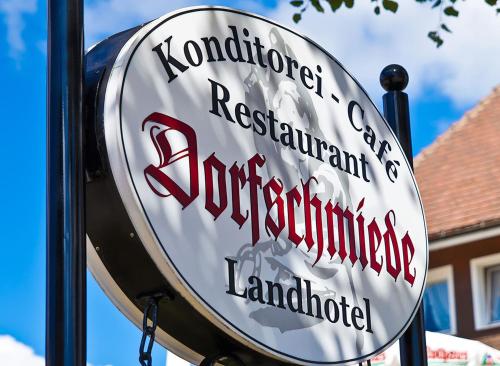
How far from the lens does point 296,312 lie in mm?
2432

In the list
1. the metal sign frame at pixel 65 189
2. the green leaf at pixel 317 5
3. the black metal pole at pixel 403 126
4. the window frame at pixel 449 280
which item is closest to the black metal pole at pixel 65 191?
the metal sign frame at pixel 65 189

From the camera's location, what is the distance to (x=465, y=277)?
610 inches

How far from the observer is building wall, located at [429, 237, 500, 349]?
15.2m

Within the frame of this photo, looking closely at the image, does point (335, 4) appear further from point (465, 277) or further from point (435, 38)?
point (465, 277)

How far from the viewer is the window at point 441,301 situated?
1563 centimetres

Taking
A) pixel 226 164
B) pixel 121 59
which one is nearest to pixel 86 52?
pixel 121 59

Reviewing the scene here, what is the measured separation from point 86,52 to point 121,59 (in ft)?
0.51

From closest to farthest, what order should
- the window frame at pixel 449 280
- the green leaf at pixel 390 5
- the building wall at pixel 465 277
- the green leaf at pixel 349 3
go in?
1. the green leaf at pixel 349 3
2. the green leaf at pixel 390 5
3. the building wall at pixel 465 277
4. the window frame at pixel 449 280

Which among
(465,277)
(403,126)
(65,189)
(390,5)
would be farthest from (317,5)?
(465,277)

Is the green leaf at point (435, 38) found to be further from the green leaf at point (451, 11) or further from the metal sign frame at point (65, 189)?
the metal sign frame at point (65, 189)

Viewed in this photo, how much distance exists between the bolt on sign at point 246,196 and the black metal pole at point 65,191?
0.07m

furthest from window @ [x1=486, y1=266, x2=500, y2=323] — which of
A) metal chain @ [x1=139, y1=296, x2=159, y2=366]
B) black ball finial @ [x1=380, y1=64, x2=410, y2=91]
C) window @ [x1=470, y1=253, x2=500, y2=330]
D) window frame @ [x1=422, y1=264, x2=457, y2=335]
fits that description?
metal chain @ [x1=139, y1=296, x2=159, y2=366]

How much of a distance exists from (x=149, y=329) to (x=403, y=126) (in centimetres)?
121

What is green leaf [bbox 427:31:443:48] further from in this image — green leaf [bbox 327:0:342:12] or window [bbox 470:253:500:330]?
window [bbox 470:253:500:330]
